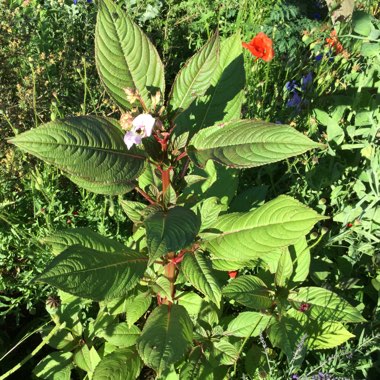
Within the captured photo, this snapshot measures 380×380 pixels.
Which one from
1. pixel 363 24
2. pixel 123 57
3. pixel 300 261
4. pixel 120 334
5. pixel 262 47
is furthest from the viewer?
pixel 262 47

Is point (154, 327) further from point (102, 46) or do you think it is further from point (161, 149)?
point (102, 46)

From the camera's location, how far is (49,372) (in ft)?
4.96

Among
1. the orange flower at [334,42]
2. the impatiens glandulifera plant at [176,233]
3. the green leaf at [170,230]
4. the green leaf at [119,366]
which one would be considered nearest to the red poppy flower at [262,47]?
the orange flower at [334,42]

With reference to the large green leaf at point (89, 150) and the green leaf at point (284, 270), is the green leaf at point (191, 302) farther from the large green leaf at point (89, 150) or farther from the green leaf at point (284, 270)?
the large green leaf at point (89, 150)

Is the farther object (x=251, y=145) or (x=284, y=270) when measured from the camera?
(x=284, y=270)

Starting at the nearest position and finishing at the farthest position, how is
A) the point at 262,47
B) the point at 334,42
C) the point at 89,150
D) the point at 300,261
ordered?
1. the point at 89,150
2. the point at 300,261
3. the point at 262,47
4. the point at 334,42

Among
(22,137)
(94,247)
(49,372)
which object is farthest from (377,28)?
(49,372)

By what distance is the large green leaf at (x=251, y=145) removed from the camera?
3.13 feet

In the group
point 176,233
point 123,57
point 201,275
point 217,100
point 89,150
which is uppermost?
point 123,57

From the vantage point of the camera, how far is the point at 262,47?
2.29 m

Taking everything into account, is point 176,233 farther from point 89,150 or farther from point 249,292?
point 249,292

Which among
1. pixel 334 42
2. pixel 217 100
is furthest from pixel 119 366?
pixel 334 42

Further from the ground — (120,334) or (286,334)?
(120,334)

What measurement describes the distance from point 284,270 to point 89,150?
33.4 inches
